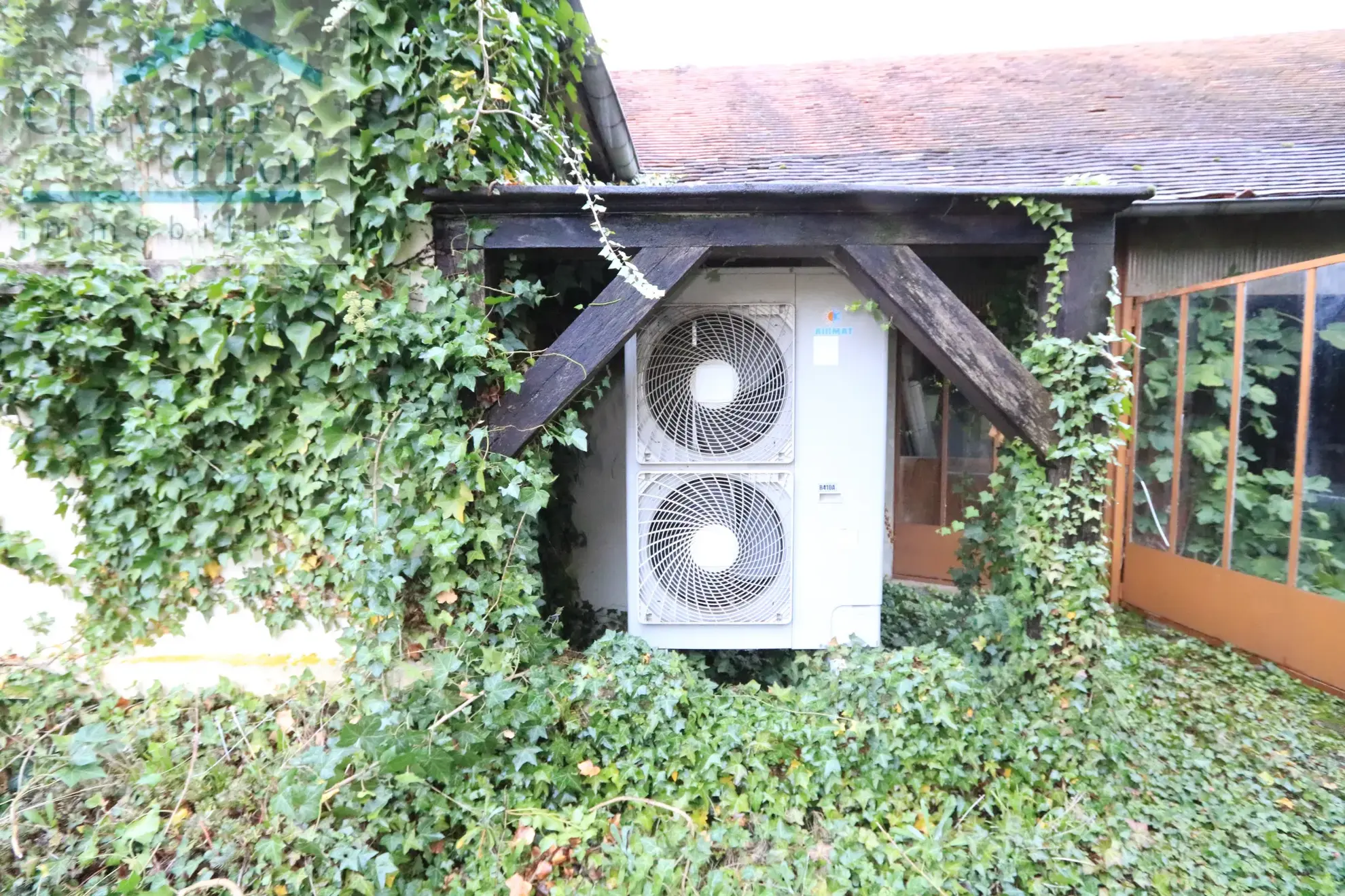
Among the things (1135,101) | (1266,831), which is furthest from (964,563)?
(1135,101)

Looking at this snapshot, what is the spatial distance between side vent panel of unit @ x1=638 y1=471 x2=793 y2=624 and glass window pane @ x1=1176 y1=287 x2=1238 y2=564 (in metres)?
2.84

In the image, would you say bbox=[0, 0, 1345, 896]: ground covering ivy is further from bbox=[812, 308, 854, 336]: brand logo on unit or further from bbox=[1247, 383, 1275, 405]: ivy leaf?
bbox=[1247, 383, 1275, 405]: ivy leaf

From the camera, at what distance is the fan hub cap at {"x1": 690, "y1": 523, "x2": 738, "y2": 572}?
2570 mm

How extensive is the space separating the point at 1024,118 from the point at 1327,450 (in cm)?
369

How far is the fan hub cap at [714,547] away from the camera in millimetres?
2570

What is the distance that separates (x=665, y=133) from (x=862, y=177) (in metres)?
2.35

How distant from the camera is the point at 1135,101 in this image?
17.4ft

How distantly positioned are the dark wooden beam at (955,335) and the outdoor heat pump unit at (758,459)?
0.32 m

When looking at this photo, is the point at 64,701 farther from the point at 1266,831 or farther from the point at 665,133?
the point at 665,133

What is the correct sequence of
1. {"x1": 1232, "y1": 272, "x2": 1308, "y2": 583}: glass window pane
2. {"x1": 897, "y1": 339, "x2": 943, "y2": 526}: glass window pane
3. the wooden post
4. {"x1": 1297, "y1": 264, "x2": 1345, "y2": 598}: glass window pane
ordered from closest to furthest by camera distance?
the wooden post < {"x1": 1297, "y1": 264, "x2": 1345, "y2": 598}: glass window pane < {"x1": 1232, "y1": 272, "x2": 1308, "y2": 583}: glass window pane < {"x1": 897, "y1": 339, "x2": 943, "y2": 526}: glass window pane

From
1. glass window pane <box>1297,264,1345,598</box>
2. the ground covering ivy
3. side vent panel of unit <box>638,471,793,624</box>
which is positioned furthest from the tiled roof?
the ground covering ivy

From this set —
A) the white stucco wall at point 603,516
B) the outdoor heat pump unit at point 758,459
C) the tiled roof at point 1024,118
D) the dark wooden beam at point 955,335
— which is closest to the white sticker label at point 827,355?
the outdoor heat pump unit at point 758,459

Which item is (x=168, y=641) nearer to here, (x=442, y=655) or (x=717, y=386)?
(x=442, y=655)

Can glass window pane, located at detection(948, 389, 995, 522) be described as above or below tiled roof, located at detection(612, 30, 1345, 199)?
below
